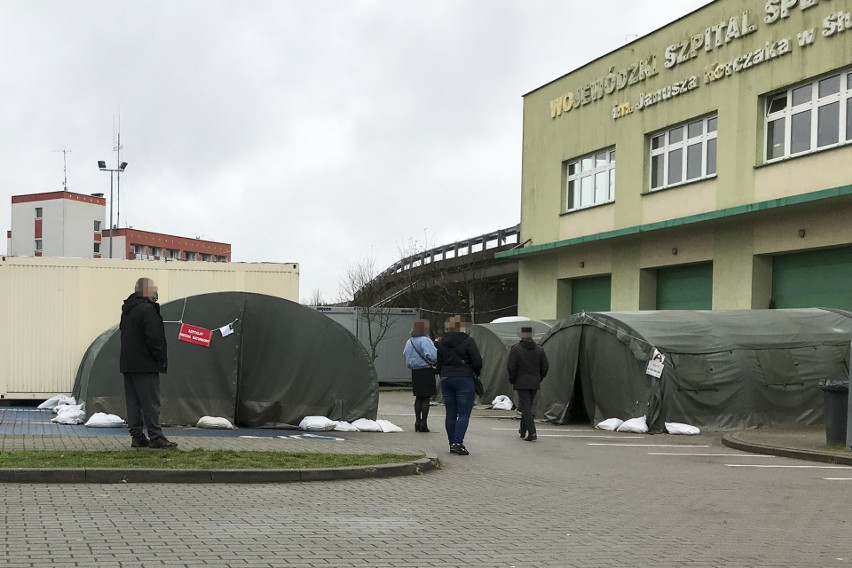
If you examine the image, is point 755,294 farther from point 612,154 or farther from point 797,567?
point 797,567

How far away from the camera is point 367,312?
40.2 m

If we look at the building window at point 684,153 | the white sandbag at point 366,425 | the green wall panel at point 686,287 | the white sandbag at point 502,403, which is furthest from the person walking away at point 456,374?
the building window at point 684,153

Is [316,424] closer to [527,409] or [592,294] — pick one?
[527,409]

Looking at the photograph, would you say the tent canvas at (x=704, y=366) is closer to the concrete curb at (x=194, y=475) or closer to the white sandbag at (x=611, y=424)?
the white sandbag at (x=611, y=424)

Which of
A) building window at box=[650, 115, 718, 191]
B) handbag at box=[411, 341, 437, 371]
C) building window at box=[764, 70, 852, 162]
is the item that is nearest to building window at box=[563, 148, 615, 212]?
building window at box=[650, 115, 718, 191]

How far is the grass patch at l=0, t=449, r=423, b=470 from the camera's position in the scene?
1048cm

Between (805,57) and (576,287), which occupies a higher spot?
(805,57)

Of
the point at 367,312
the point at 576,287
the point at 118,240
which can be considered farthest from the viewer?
the point at 118,240

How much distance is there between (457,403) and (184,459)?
4.42 m

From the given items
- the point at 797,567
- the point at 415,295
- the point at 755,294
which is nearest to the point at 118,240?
the point at 415,295

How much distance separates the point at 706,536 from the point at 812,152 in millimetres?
16837

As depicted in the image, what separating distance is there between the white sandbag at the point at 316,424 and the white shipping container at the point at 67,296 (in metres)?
5.12

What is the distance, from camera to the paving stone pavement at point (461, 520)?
22.7 feet

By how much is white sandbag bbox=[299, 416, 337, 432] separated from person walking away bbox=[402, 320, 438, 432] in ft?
5.12
